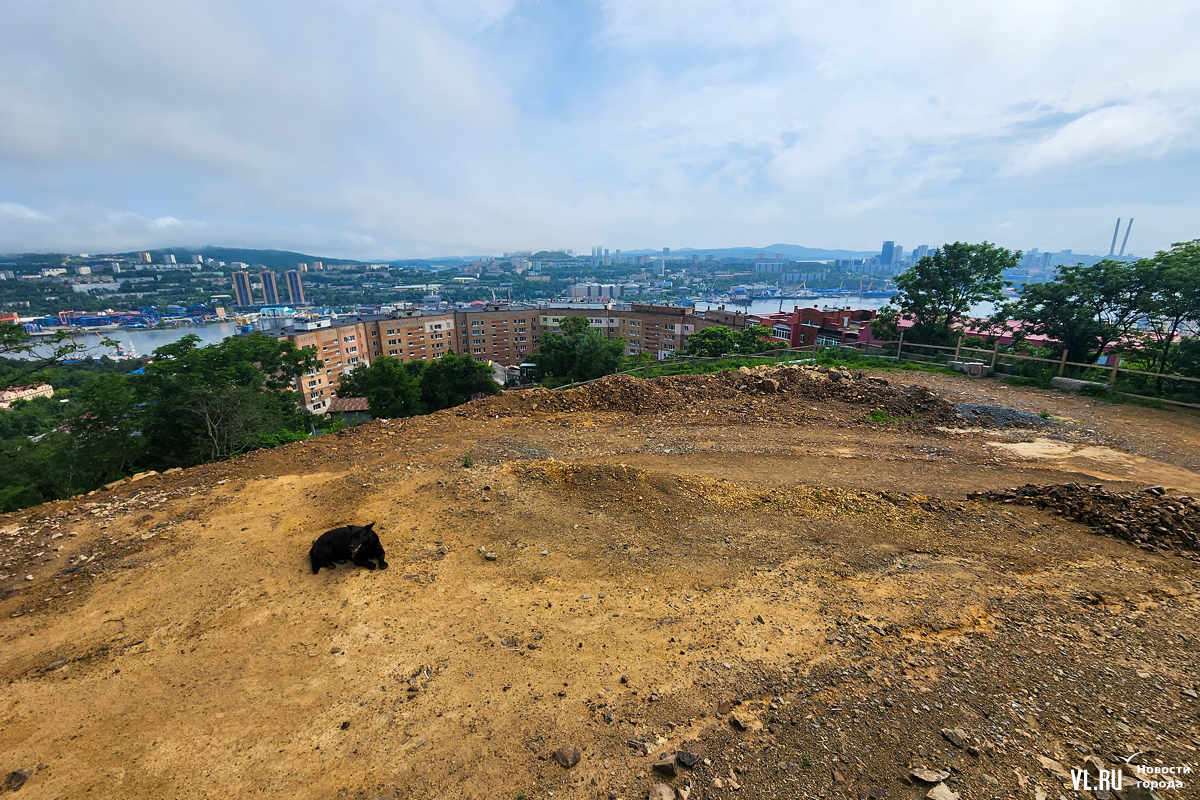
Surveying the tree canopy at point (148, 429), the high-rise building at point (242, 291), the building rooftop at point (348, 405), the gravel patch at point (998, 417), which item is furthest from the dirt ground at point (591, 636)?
the high-rise building at point (242, 291)

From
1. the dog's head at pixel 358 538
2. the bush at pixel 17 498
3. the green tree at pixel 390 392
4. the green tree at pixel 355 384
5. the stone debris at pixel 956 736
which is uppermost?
the dog's head at pixel 358 538

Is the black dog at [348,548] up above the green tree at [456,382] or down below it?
above

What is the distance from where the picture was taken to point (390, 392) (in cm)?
2698

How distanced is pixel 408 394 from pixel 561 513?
23599 millimetres

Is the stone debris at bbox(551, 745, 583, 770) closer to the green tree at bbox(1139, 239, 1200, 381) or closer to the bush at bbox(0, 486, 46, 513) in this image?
the bush at bbox(0, 486, 46, 513)

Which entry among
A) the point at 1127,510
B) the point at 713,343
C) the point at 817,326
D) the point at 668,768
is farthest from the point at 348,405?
the point at 817,326

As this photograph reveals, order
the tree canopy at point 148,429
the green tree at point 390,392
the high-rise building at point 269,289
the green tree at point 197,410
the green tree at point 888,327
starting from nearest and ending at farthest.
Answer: the tree canopy at point 148,429 → the green tree at point 197,410 → the green tree at point 888,327 → the green tree at point 390,392 → the high-rise building at point 269,289

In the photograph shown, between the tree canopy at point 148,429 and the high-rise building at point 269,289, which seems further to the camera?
the high-rise building at point 269,289

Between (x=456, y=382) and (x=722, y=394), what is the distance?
21.3 m

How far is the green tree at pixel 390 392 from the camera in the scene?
27.0m

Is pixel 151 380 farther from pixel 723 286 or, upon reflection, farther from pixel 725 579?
pixel 723 286

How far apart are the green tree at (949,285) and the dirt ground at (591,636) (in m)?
11.9

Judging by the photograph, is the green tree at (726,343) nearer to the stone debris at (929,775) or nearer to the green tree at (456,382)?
the green tree at (456,382)

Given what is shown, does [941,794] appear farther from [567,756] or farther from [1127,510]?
[1127,510]
